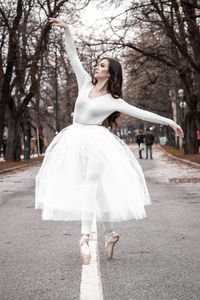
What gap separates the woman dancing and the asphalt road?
40 cm

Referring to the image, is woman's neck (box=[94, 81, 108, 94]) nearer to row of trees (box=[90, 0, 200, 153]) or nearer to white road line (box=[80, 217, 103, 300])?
white road line (box=[80, 217, 103, 300])

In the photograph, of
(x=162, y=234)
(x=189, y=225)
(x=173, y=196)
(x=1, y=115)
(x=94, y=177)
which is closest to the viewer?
(x=94, y=177)

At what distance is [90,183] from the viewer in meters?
4.60

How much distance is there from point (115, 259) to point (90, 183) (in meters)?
0.78

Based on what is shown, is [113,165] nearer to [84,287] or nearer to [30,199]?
[84,287]

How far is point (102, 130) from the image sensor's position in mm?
4770

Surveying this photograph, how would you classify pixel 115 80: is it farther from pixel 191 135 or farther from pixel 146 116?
pixel 191 135

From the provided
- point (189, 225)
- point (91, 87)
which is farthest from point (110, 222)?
point (189, 225)

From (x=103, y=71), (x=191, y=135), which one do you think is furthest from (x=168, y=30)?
(x=103, y=71)

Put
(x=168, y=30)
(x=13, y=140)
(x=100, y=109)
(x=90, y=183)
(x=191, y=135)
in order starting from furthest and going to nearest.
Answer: (x=191, y=135) → (x=13, y=140) → (x=168, y=30) → (x=100, y=109) → (x=90, y=183)

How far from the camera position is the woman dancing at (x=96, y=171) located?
15.2 feet

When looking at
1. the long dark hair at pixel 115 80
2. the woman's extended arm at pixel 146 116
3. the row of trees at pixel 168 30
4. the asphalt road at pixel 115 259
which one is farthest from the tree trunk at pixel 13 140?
the woman's extended arm at pixel 146 116

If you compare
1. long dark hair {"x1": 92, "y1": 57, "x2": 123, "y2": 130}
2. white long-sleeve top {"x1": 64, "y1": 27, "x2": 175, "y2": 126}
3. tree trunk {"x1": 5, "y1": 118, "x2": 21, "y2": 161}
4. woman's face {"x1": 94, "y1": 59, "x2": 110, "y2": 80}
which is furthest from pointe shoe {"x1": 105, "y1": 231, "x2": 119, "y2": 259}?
tree trunk {"x1": 5, "y1": 118, "x2": 21, "y2": 161}

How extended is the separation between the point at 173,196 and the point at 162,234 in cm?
457
